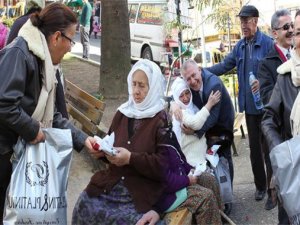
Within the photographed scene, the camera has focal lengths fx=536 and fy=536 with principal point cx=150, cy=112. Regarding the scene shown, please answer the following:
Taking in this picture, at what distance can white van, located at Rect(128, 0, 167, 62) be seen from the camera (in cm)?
1633

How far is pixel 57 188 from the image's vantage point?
303 cm

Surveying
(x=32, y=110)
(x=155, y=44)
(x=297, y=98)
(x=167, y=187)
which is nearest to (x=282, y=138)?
(x=297, y=98)

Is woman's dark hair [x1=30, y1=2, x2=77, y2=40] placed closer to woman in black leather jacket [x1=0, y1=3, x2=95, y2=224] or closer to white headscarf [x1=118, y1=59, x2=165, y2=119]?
woman in black leather jacket [x1=0, y1=3, x2=95, y2=224]

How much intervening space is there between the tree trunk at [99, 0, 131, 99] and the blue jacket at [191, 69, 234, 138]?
4410mm

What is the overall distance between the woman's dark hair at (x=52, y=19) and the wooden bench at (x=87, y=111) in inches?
97.2

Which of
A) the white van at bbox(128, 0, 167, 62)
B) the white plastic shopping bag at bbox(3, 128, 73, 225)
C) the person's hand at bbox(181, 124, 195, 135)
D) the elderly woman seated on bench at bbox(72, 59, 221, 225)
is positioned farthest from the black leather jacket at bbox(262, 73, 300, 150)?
the white van at bbox(128, 0, 167, 62)

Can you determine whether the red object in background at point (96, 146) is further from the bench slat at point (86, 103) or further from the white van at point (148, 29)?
the white van at point (148, 29)

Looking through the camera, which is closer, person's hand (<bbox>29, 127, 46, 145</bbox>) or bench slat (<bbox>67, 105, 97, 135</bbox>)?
person's hand (<bbox>29, 127, 46, 145</bbox>)

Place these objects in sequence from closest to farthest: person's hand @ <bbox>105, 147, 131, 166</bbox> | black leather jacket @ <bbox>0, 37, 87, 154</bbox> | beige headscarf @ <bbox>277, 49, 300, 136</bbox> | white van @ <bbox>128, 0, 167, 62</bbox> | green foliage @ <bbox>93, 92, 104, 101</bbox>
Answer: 1. beige headscarf @ <bbox>277, 49, 300, 136</bbox>
2. black leather jacket @ <bbox>0, 37, 87, 154</bbox>
3. person's hand @ <bbox>105, 147, 131, 166</bbox>
4. green foliage @ <bbox>93, 92, 104, 101</bbox>
5. white van @ <bbox>128, 0, 167, 62</bbox>

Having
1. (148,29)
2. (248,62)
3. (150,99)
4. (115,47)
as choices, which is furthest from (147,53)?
(150,99)

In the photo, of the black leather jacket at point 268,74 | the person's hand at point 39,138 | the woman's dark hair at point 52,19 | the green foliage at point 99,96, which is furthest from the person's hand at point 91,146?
the green foliage at point 99,96

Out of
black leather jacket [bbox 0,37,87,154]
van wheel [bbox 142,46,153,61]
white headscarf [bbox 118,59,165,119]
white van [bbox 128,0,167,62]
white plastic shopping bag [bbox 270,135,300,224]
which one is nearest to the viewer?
white plastic shopping bag [bbox 270,135,300,224]

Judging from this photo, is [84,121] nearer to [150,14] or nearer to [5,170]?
[5,170]

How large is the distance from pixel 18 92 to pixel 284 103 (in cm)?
148
